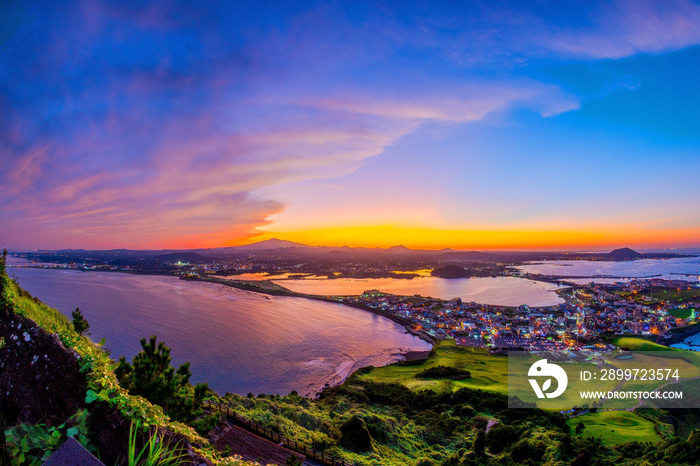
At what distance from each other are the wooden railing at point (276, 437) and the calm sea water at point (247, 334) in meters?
12.1

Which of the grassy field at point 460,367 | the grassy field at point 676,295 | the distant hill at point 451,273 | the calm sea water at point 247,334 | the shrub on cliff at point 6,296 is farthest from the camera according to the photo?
the distant hill at point 451,273

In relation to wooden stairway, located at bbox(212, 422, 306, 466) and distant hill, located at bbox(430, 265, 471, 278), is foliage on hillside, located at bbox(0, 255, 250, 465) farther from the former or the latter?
distant hill, located at bbox(430, 265, 471, 278)

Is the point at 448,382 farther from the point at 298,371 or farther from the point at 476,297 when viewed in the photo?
the point at 476,297

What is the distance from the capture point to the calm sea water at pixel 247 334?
86.9 ft

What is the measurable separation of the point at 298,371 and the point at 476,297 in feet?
171

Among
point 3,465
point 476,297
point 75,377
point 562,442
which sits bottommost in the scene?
point 476,297

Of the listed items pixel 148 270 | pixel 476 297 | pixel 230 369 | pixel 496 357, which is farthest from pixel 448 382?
pixel 148 270

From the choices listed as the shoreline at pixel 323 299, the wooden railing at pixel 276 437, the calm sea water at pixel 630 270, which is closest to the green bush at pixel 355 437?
the wooden railing at pixel 276 437

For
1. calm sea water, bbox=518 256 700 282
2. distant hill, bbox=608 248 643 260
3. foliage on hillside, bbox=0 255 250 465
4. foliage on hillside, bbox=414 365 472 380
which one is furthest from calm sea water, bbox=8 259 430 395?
distant hill, bbox=608 248 643 260

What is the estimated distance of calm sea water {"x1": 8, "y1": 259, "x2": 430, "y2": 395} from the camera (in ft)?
86.9

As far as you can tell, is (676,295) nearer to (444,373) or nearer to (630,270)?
(444,373)

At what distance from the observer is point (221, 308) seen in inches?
1965

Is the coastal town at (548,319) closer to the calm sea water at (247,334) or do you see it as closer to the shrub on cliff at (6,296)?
the calm sea water at (247,334)

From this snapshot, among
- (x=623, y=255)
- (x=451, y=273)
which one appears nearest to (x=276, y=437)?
(x=451, y=273)
